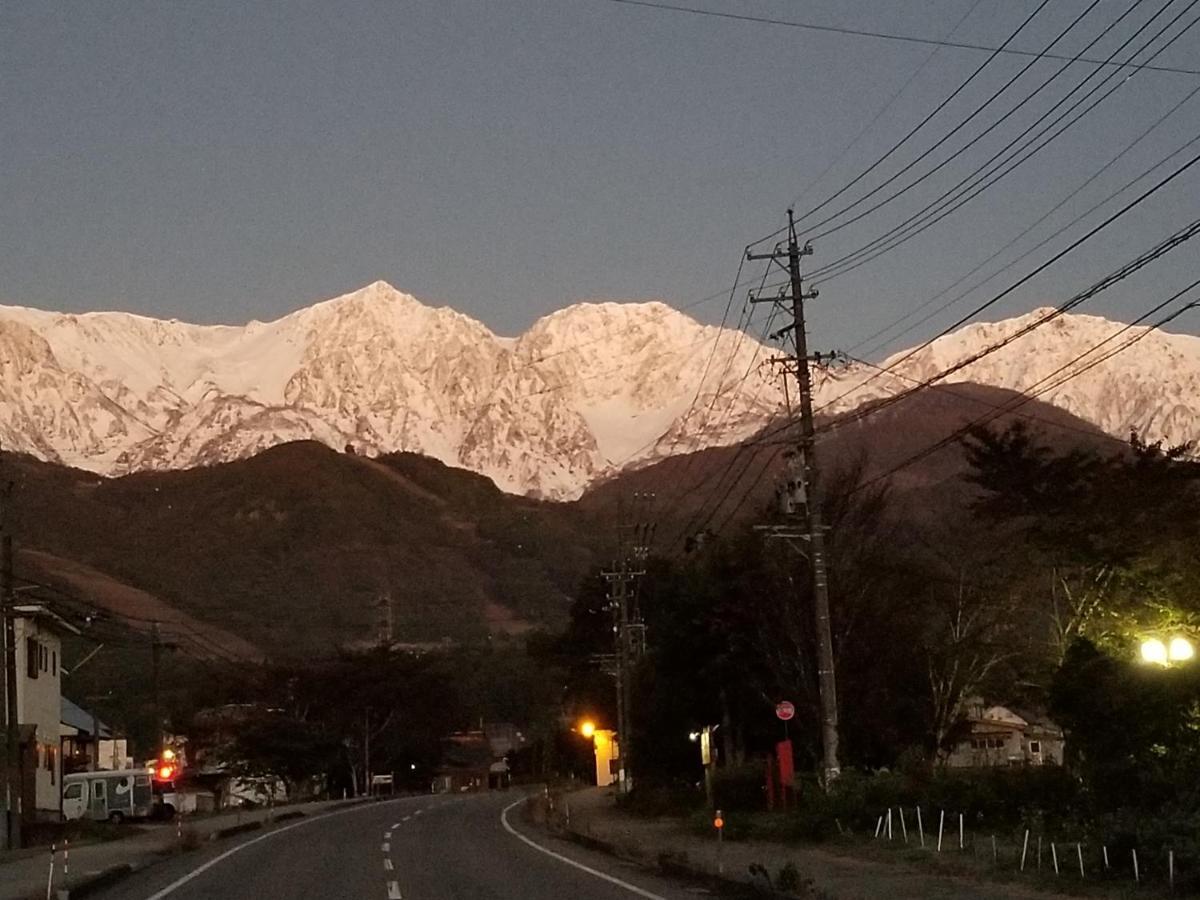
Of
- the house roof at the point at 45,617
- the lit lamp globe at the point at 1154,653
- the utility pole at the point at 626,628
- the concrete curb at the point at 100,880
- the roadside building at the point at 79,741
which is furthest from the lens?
the roadside building at the point at 79,741

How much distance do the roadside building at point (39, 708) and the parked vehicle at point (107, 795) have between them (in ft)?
2.66

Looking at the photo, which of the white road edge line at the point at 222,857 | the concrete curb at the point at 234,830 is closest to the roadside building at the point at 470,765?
the white road edge line at the point at 222,857

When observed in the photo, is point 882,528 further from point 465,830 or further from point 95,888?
point 95,888

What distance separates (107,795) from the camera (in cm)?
5991

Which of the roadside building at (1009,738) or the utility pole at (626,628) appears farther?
the roadside building at (1009,738)

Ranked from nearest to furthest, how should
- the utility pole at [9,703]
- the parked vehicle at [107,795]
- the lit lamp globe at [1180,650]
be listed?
the lit lamp globe at [1180,650] < the utility pole at [9,703] < the parked vehicle at [107,795]

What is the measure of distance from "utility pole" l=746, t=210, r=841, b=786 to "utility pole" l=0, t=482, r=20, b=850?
17032 mm

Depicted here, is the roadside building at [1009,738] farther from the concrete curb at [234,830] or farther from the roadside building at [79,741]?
the roadside building at [79,741]

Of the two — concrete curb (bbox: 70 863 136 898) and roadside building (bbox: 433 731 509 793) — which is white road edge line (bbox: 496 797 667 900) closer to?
concrete curb (bbox: 70 863 136 898)

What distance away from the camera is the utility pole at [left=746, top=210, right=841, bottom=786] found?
98.2ft

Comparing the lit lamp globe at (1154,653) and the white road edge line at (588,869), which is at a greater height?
the lit lamp globe at (1154,653)

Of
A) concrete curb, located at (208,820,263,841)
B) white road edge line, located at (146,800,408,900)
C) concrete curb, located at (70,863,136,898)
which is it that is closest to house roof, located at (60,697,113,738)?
white road edge line, located at (146,800,408,900)

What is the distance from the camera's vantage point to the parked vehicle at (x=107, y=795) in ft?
195

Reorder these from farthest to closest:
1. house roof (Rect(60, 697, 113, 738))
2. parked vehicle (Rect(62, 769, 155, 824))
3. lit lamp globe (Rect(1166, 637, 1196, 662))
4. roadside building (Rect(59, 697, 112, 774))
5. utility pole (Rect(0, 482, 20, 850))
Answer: house roof (Rect(60, 697, 113, 738)), roadside building (Rect(59, 697, 112, 774)), parked vehicle (Rect(62, 769, 155, 824)), utility pole (Rect(0, 482, 20, 850)), lit lamp globe (Rect(1166, 637, 1196, 662))
